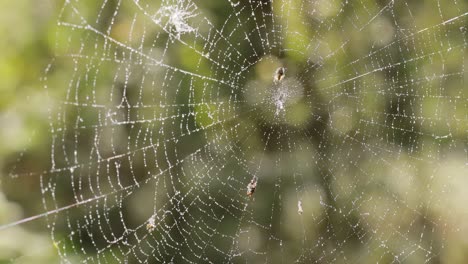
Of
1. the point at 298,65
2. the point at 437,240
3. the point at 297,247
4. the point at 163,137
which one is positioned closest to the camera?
the point at 163,137

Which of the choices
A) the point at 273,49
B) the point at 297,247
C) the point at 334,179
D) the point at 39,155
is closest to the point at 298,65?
the point at 273,49

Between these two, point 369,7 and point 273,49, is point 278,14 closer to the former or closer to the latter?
point 273,49

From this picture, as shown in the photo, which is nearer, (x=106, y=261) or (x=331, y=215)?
(x=106, y=261)

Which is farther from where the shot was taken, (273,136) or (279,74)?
(273,136)

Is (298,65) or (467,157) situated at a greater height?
(298,65)

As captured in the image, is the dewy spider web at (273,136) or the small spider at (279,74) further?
the small spider at (279,74)

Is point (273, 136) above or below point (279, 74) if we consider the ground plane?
below
